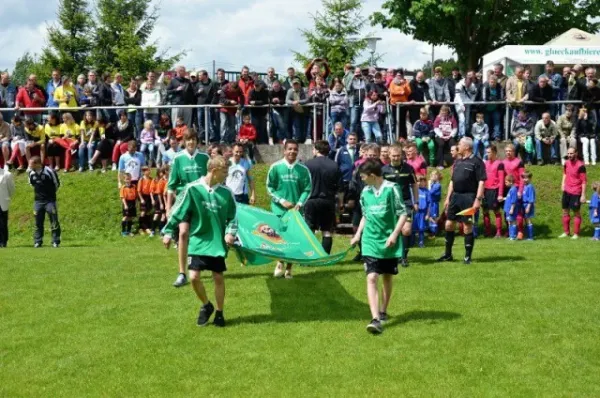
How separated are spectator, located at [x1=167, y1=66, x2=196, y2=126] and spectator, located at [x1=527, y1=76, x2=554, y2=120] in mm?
9057

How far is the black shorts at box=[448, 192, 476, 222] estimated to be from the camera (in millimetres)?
14000

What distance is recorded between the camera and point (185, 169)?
42.6 ft

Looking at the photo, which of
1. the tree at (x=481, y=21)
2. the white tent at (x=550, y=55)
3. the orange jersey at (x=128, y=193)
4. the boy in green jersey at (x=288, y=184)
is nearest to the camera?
the boy in green jersey at (x=288, y=184)

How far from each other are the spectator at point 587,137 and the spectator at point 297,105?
23.9 ft

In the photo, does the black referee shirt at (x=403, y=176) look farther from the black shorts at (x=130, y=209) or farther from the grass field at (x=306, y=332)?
the black shorts at (x=130, y=209)

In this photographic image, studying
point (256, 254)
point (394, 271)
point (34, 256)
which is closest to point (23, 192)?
point (34, 256)

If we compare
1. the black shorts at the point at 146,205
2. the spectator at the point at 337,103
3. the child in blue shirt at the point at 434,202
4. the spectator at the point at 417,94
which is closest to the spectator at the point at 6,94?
the black shorts at the point at 146,205

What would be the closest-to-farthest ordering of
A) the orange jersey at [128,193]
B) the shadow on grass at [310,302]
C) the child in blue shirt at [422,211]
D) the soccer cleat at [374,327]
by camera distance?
1. the soccer cleat at [374,327]
2. the shadow on grass at [310,302]
3. the child in blue shirt at [422,211]
4. the orange jersey at [128,193]

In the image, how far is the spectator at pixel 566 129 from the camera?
2188cm

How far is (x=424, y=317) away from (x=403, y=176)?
3765 mm

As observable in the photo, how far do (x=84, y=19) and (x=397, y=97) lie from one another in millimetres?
35320

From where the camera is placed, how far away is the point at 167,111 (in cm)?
2262

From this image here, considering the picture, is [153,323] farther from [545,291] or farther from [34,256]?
[34,256]

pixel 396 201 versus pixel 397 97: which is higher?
Result: pixel 397 97
